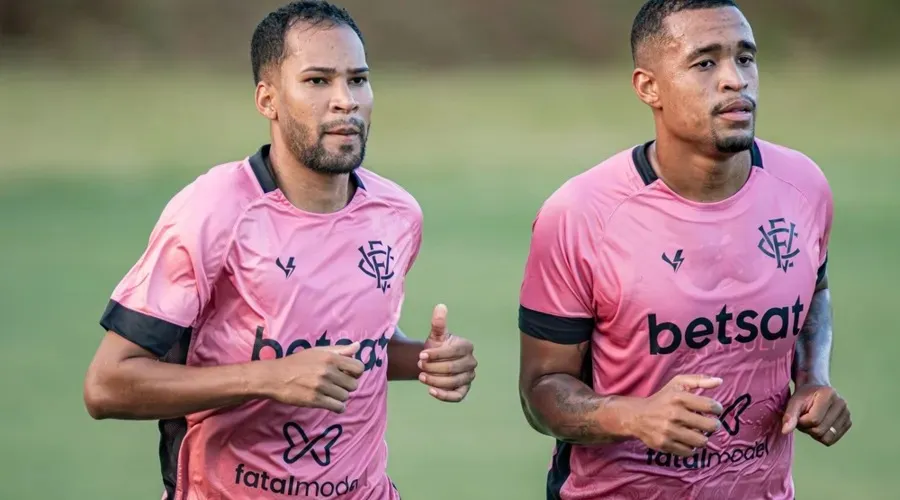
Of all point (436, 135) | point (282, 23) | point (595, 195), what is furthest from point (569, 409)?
point (436, 135)

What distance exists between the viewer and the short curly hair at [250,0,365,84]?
3.30m

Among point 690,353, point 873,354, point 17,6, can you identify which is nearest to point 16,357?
point 873,354

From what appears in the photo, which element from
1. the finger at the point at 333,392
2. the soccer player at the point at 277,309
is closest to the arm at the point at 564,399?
the soccer player at the point at 277,309

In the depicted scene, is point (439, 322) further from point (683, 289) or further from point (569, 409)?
point (683, 289)

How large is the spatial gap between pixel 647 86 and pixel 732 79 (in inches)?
10.2

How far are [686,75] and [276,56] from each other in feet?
3.37

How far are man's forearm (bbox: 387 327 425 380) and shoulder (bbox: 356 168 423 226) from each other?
319 millimetres

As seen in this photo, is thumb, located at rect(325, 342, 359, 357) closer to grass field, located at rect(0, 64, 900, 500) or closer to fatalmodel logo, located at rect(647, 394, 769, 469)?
fatalmodel logo, located at rect(647, 394, 769, 469)

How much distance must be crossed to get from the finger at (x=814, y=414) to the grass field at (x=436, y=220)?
2745mm

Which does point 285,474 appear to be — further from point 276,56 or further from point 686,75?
point 686,75

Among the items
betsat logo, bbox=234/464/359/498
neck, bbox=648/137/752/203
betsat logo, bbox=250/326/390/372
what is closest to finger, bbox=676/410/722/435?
neck, bbox=648/137/752/203

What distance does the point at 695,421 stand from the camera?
2871mm

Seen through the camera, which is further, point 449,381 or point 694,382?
point 449,381

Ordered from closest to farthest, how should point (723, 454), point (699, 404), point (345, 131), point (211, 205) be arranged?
point (699, 404)
point (211, 205)
point (345, 131)
point (723, 454)
